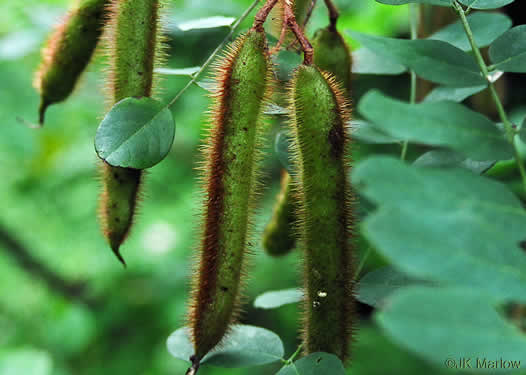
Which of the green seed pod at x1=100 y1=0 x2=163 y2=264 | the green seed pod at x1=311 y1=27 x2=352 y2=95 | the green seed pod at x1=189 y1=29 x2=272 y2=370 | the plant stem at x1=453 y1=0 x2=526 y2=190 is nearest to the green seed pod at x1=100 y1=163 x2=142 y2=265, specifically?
the green seed pod at x1=100 y1=0 x2=163 y2=264

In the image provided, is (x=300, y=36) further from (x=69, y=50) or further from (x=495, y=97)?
(x=69, y=50)

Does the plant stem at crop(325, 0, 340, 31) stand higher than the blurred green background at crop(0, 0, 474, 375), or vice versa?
the plant stem at crop(325, 0, 340, 31)

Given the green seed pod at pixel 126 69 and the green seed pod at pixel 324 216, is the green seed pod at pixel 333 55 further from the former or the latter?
the green seed pod at pixel 126 69

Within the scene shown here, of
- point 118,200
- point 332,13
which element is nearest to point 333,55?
point 332,13

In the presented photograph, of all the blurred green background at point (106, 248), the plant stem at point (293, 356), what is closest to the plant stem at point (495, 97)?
the plant stem at point (293, 356)

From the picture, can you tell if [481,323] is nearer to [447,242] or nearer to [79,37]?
[447,242]

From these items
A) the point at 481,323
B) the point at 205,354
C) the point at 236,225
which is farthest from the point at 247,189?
the point at 481,323

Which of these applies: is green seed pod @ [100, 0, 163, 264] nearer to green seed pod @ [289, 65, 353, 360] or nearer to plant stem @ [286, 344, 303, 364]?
green seed pod @ [289, 65, 353, 360]
